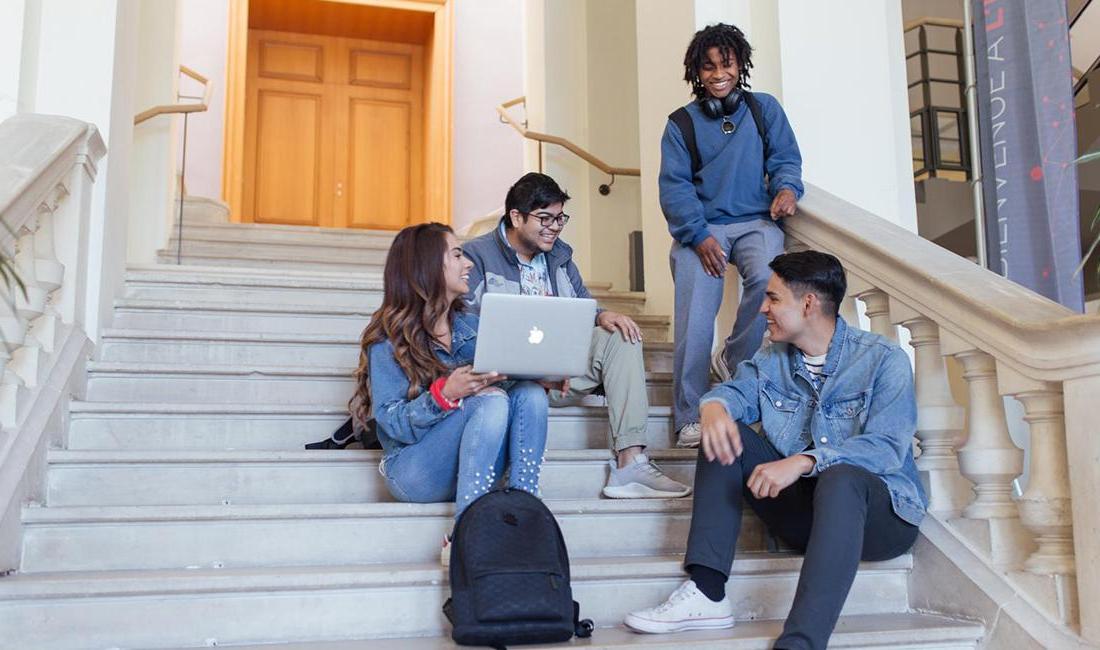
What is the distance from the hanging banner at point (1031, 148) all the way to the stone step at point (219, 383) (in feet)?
7.47

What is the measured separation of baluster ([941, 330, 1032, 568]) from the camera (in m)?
2.11

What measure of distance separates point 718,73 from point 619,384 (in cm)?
93

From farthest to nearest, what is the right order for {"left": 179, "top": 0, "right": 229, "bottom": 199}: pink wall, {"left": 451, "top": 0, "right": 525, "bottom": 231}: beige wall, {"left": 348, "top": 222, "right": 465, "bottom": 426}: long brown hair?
{"left": 451, "top": 0, "right": 525, "bottom": 231}: beige wall < {"left": 179, "top": 0, "right": 229, "bottom": 199}: pink wall < {"left": 348, "top": 222, "right": 465, "bottom": 426}: long brown hair

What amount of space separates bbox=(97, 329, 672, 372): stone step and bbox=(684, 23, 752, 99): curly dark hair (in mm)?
1287

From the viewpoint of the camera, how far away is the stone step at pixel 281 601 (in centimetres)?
190

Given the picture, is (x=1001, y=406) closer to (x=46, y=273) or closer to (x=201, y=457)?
(x=201, y=457)

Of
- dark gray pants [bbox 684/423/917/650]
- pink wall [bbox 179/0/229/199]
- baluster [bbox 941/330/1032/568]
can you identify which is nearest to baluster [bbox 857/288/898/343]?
baluster [bbox 941/330/1032/568]

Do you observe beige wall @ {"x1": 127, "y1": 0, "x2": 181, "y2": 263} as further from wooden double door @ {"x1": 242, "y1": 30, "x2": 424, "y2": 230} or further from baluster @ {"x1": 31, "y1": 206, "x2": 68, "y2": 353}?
baluster @ {"x1": 31, "y1": 206, "x2": 68, "y2": 353}

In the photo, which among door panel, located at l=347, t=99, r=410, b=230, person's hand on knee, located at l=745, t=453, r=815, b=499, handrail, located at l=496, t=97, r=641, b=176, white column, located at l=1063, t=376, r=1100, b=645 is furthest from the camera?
door panel, located at l=347, t=99, r=410, b=230

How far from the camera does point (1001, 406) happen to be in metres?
2.14

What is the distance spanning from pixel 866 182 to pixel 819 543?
1676 mm

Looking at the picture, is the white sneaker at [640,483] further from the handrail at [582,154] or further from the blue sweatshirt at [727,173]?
the handrail at [582,154]

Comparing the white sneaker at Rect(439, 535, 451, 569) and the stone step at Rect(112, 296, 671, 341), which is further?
the stone step at Rect(112, 296, 671, 341)

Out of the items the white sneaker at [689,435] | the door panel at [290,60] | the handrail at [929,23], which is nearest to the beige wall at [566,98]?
the handrail at [929,23]
